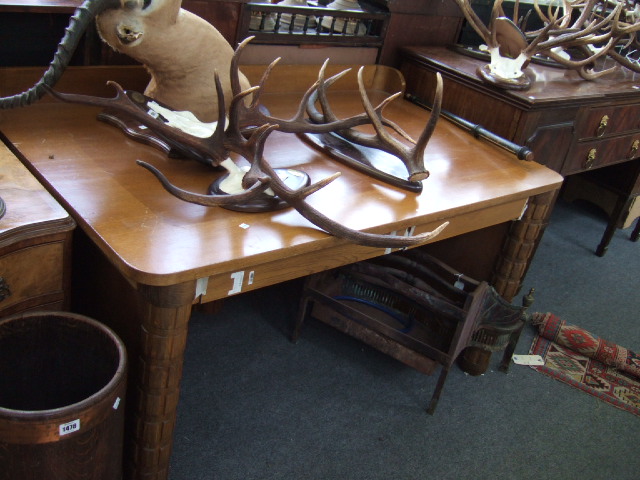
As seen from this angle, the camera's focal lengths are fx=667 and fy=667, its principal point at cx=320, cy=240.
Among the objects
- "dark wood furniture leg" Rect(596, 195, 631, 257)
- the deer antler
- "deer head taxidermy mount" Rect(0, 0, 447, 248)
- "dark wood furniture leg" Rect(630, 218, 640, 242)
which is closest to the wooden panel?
"deer head taxidermy mount" Rect(0, 0, 447, 248)

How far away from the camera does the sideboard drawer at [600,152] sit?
2.62 m

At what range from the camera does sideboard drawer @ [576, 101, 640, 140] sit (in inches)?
100

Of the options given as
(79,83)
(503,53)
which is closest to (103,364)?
(79,83)

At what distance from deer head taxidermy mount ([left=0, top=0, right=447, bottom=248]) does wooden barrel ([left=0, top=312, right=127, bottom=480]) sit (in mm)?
367

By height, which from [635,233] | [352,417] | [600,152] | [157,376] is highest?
[600,152]

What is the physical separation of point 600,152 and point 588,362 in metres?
0.86

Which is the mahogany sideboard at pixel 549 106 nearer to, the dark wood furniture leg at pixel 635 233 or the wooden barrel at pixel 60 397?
the dark wood furniture leg at pixel 635 233

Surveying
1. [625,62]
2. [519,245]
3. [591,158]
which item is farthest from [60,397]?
[625,62]

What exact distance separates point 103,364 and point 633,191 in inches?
118

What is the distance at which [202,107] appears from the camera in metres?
1.83

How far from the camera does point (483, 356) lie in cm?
239

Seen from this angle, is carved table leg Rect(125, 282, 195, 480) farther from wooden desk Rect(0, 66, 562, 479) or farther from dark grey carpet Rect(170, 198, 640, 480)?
dark grey carpet Rect(170, 198, 640, 480)

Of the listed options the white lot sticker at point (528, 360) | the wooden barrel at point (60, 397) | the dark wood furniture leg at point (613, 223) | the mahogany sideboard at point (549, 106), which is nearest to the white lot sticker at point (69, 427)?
the wooden barrel at point (60, 397)

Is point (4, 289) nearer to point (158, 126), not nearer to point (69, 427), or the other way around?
point (69, 427)
